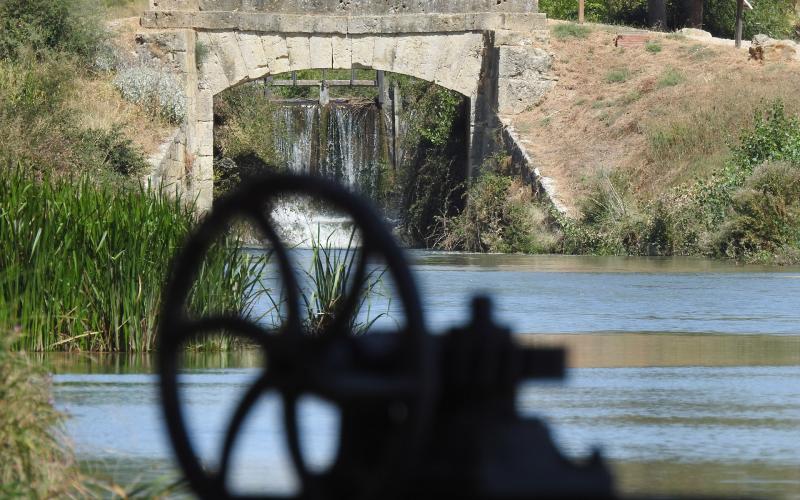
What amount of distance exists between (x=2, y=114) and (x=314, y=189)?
18236mm

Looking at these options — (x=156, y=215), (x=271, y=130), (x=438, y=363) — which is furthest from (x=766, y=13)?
(x=438, y=363)

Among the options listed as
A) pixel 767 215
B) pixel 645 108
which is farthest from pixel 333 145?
pixel 767 215

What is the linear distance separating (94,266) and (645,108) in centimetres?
2080

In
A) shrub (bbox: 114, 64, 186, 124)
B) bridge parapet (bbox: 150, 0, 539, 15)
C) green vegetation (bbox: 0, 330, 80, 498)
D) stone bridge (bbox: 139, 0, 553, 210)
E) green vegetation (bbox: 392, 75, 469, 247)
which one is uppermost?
bridge parapet (bbox: 150, 0, 539, 15)

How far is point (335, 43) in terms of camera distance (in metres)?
30.4

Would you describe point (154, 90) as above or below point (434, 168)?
above

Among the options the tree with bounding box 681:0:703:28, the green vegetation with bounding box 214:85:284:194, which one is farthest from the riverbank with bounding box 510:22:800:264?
the green vegetation with bounding box 214:85:284:194

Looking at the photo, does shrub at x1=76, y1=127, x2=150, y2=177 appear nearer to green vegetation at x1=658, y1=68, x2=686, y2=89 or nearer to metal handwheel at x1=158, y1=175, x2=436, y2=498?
green vegetation at x1=658, y1=68, x2=686, y2=89

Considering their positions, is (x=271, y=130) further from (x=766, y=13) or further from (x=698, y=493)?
(x=698, y=493)

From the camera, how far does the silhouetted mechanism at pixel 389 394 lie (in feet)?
8.95

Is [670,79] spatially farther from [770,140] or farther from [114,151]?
[114,151]

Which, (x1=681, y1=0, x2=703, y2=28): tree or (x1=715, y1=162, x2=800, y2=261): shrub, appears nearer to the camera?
(x1=715, y1=162, x2=800, y2=261): shrub

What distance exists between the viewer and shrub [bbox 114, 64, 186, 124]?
2886 centimetres

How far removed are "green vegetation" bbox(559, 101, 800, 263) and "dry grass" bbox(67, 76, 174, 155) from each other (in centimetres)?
788
